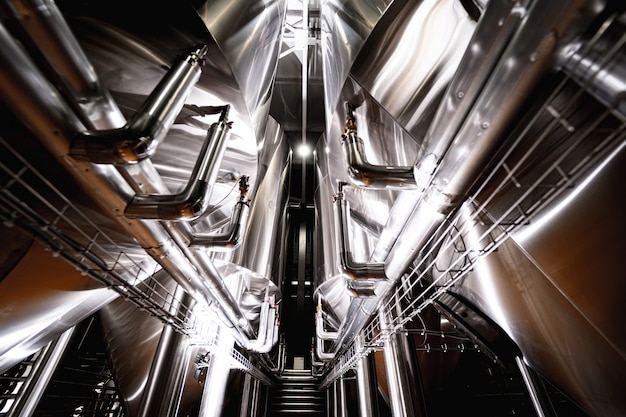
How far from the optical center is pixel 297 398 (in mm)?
4773

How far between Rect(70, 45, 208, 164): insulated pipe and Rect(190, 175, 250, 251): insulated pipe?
19.9 inches

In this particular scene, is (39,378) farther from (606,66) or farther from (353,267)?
(606,66)

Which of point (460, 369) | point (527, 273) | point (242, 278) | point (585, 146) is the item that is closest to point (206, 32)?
point (585, 146)

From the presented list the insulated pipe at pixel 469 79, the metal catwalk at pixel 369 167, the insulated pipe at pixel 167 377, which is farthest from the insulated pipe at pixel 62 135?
the insulated pipe at pixel 469 79

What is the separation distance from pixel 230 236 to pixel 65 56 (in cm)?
78

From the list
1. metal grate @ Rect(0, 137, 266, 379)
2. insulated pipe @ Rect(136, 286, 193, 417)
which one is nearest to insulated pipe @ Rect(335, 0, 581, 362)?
metal grate @ Rect(0, 137, 266, 379)

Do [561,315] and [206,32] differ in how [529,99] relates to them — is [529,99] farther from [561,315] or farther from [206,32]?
[206,32]

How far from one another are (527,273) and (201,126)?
4.62ft

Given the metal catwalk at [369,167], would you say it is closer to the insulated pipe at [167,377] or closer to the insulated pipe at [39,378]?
the insulated pipe at [167,377]

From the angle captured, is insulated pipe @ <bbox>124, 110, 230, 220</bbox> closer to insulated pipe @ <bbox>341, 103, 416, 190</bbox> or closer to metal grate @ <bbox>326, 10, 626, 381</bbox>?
insulated pipe @ <bbox>341, 103, 416, 190</bbox>

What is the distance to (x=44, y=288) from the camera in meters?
1.25

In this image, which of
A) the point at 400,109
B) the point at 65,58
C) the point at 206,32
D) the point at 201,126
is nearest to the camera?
→ the point at 65,58

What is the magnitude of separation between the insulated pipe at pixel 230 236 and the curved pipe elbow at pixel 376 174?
635 mm

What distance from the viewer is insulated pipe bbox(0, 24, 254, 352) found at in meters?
0.50
